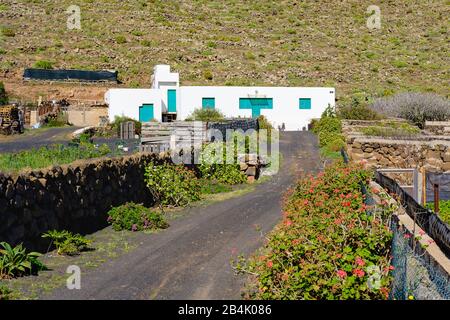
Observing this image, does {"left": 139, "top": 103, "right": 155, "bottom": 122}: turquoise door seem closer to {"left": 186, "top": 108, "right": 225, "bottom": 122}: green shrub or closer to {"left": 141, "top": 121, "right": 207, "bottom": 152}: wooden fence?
{"left": 186, "top": 108, "right": 225, "bottom": 122}: green shrub

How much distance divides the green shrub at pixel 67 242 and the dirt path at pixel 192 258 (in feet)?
3.00

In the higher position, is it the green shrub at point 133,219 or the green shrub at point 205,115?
the green shrub at point 205,115

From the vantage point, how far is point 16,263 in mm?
9656

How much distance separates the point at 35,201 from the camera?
11.3 m

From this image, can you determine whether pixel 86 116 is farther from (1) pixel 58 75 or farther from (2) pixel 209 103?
(1) pixel 58 75

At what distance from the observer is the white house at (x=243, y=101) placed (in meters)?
42.8

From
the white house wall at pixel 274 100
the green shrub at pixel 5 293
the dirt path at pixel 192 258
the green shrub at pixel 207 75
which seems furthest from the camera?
the green shrub at pixel 207 75

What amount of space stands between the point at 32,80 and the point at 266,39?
3158 cm

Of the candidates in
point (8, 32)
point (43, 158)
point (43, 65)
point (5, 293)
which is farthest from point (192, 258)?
point (8, 32)

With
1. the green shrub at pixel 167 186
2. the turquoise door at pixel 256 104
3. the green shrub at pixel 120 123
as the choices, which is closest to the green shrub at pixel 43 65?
the green shrub at pixel 120 123

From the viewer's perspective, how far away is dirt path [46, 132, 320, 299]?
29.2 ft

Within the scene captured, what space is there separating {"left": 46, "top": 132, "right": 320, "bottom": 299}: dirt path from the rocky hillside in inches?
1627

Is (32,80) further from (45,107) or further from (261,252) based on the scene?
(261,252)

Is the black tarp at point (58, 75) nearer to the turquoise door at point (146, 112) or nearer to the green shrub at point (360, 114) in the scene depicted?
the turquoise door at point (146, 112)
